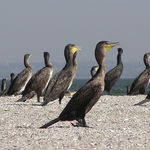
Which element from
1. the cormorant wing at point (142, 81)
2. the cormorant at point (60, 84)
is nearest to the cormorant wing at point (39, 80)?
the cormorant at point (60, 84)

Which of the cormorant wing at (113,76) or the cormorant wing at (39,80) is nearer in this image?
the cormorant wing at (39,80)

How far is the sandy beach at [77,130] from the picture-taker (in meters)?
8.18

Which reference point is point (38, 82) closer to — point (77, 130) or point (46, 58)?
point (46, 58)

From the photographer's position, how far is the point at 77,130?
9.91 m

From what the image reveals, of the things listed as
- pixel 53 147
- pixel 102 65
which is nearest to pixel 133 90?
pixel 102 65

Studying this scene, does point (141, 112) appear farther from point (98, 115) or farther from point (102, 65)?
point (102, 65)

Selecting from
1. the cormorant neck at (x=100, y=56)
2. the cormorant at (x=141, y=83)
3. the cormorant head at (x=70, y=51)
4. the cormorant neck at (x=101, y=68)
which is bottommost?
the cormorant at (x=141, y=83)

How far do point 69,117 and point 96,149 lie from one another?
250cm

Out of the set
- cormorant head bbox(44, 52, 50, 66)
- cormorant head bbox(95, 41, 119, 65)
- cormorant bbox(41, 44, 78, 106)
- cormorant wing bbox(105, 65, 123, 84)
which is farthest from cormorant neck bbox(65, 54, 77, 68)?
cormorant wing bbox(105, 65, 123, 84)

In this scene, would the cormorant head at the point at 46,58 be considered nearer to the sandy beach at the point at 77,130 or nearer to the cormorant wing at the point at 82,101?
the sandy beach at the point at 77,130

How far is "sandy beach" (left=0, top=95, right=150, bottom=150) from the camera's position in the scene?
8.18 metres

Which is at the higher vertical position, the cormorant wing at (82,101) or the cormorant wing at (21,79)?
the cormorant wing at (82,101)

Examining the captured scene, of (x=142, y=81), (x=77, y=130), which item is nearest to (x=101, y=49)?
(x=77, y=130)

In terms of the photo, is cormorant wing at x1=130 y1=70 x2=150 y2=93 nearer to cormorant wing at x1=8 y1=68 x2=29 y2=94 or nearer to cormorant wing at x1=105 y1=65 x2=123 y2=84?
cormorant wing at x1=105 y1=65 x2=123 y2=84
